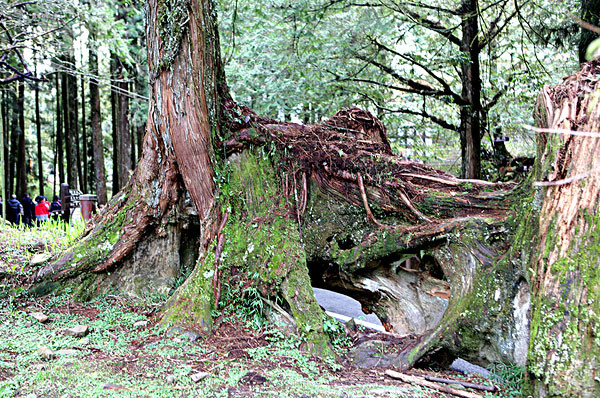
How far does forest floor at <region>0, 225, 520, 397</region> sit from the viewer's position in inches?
139

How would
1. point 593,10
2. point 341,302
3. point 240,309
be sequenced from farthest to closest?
point 341,302 < point 593,10 < point 240,309

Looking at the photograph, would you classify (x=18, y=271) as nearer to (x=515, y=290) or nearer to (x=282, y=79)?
(x=515, y=290)

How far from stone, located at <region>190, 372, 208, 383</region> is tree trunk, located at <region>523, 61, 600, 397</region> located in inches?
102

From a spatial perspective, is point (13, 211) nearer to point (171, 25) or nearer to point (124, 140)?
point (124, 140)

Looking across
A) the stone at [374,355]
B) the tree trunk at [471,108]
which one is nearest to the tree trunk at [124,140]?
the tree trunk at [471,108]

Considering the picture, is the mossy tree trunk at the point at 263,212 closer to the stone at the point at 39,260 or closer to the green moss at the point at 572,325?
the stone at the point at 39,260

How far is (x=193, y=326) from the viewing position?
4.84 m

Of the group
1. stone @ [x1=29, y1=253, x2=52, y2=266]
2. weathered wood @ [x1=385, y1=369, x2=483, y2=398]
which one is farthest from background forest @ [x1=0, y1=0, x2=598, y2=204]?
weathered wood @ [x1=385, y1=369, x2=483, y2=398]

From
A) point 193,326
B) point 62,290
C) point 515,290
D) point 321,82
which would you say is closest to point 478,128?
point 321,82

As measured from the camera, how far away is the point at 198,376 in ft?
12.2

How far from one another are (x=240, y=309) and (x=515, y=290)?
2874 mm

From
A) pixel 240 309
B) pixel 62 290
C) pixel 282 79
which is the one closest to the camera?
pixel 240 309

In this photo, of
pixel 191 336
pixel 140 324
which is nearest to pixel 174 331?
pixel 191 336

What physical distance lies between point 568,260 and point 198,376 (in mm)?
3073
